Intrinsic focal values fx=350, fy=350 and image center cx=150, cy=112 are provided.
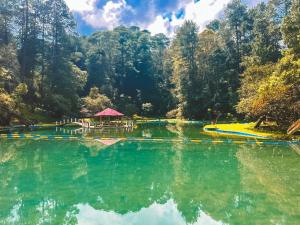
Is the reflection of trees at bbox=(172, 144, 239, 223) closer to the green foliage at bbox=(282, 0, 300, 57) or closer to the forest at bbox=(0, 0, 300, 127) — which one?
the green foliage at bbox=(282, 0, 300, 57)

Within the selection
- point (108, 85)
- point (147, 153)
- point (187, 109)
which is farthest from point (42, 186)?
Result: point (108, 85)

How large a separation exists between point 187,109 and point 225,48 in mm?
11672

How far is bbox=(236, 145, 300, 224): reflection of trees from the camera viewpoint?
8508mm

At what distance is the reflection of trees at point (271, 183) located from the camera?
27.9ft

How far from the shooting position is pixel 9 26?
44.8 meters

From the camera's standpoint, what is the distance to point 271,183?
455 inches

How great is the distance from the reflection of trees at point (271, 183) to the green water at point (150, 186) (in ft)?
0.07

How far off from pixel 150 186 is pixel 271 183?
4001 millimetres

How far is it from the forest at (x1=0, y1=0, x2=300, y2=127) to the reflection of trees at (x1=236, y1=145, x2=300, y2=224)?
12084 mm

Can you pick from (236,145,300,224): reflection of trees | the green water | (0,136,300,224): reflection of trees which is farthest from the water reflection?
(236,145,300,224): reflection of trees

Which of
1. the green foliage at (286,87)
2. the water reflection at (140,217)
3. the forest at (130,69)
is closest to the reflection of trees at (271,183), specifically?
the water reflection at (140,217)

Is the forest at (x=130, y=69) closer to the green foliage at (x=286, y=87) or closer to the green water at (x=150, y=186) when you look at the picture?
the green foliage at (x=286, y=87)

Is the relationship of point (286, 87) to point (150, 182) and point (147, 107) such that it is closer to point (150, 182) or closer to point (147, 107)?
point (150, 182)

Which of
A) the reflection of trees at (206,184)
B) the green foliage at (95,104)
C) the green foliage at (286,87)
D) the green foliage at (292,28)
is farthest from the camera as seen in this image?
the green foliage at (95,104)
